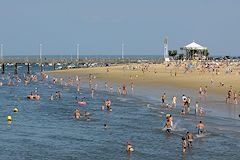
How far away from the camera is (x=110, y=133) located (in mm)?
32938

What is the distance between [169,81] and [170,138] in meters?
37.5

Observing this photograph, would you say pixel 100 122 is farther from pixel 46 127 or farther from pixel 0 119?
pixel 0 119

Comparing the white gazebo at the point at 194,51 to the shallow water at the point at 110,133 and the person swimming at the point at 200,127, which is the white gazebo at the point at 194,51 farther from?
the person swimming at the point at 200,127

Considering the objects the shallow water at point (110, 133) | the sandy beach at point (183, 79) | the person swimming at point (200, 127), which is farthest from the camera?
the sandy beach at point (183, 79)

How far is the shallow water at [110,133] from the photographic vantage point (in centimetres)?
2697

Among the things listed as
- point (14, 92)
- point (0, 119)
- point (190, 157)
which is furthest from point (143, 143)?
point (14, 92)

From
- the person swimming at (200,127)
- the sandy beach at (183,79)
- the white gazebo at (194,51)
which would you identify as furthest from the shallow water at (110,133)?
the white gazebo at (194,51)

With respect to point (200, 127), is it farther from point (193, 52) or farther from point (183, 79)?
point (193, 52)

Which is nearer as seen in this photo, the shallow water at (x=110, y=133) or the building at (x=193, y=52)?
the shallow water at (x=110, y=133)

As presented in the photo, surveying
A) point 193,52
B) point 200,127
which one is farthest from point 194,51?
point 200,127

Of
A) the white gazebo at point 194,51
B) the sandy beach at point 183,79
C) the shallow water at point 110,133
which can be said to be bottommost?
the shallow water at point 110,133

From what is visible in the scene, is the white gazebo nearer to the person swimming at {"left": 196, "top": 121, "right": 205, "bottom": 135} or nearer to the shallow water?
the shallow water

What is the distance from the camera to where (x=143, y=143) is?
29.5 meters

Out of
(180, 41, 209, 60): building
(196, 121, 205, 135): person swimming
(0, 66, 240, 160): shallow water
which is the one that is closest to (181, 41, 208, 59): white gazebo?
(180, 41, 209, 60): building
